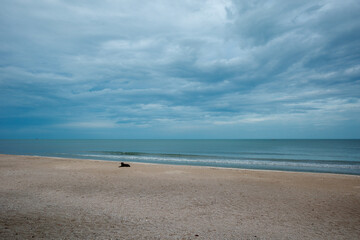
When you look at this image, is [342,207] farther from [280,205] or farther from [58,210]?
[58,210]

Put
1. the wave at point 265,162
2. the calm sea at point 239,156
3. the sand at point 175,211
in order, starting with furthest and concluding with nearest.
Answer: the calm sea at point 239,156
the wave at point 265,162
the sand at point 175,211

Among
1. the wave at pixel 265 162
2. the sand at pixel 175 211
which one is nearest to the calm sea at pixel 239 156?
the wave at pixel 265 162

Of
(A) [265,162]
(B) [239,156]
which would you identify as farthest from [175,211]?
(B) [239,156]

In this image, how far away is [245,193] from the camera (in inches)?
408

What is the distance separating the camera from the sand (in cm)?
579

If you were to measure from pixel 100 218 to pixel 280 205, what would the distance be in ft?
21.7

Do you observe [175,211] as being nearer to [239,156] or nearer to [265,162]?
[265,162]

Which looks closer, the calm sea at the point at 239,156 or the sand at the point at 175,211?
the sand at the point at 175,211

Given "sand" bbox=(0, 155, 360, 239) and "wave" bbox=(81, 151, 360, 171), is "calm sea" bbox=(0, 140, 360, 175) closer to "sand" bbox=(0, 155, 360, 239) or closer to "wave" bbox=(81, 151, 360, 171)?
"wave" bbox=(81, 151, 360, 171)

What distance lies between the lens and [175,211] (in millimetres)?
7602

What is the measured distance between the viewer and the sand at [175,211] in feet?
19.0

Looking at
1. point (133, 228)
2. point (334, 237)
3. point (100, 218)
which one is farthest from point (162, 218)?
point (334, 237)

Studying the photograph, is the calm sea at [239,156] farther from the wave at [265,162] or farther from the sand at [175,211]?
the sand at [175,211]

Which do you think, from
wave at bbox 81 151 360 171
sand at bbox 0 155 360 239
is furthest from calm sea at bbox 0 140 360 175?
sand at bbox 0 155 360 239
